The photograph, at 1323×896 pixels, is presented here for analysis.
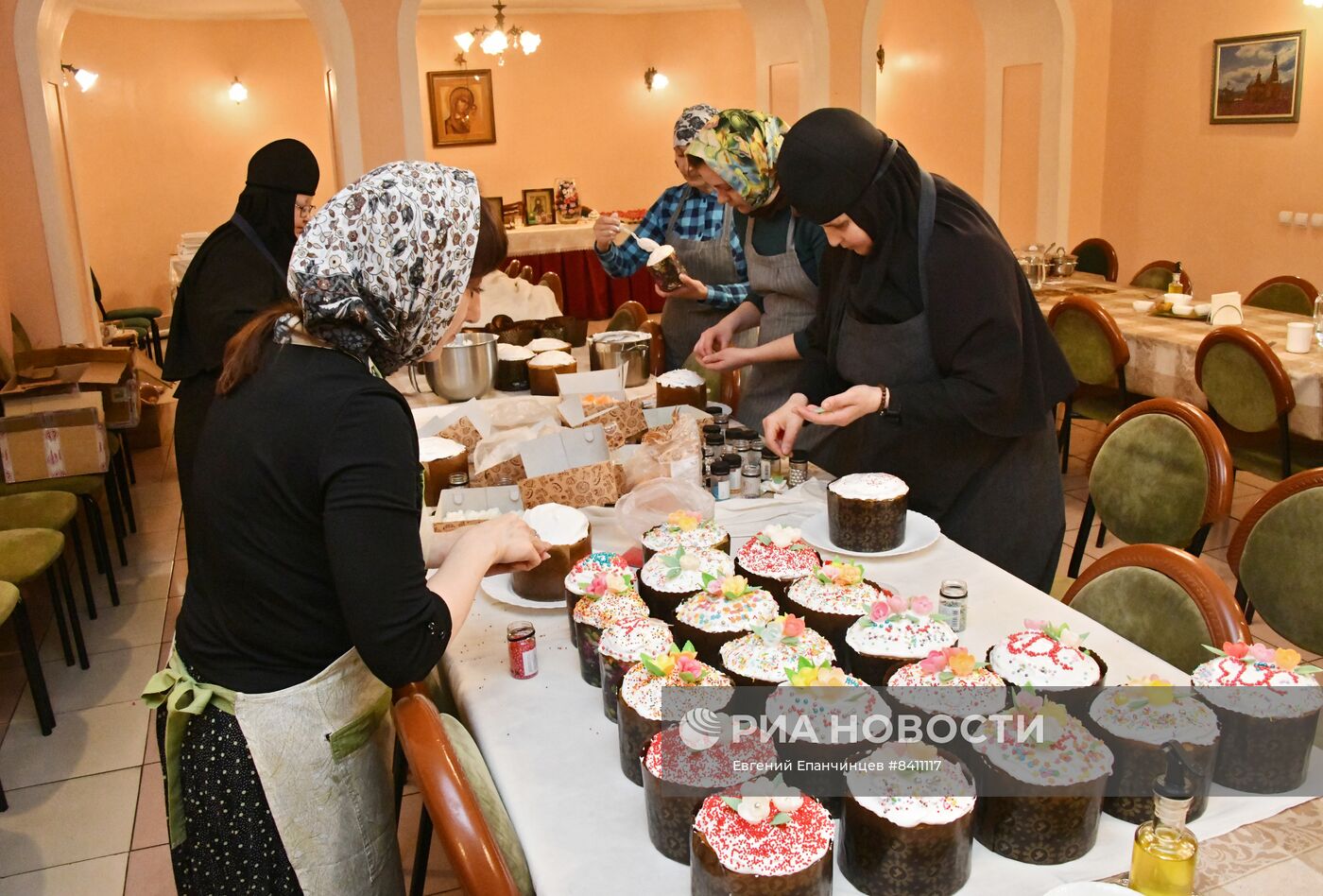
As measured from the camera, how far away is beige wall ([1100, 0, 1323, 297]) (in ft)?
20.6

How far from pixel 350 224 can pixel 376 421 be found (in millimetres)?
244

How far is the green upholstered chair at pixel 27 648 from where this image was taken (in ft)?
9.73

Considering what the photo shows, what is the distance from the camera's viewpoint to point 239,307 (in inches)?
124

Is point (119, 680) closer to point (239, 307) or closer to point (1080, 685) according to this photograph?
point (239, 307)

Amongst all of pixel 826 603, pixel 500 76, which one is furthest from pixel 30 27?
pixel 500 76

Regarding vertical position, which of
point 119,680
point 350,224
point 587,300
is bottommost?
point 119,680

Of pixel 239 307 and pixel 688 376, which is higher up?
pixel 239 307

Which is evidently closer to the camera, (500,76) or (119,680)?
(119,680)

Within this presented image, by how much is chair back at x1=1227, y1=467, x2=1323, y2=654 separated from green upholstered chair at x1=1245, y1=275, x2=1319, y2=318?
3373mm

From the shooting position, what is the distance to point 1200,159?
7.03 m

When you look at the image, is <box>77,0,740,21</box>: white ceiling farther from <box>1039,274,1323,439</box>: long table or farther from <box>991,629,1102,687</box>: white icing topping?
<box>991,629,1102,687</box>: white icing topping

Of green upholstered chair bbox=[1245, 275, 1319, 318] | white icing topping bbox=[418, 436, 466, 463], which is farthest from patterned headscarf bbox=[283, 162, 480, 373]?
green upholstered chair bbox=[1245, 275, 1319, 318]

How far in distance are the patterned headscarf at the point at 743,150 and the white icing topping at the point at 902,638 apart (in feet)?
5.23

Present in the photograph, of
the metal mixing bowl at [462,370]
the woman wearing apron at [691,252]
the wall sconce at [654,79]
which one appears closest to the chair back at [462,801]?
the metal mixing bowl at [462,370]
